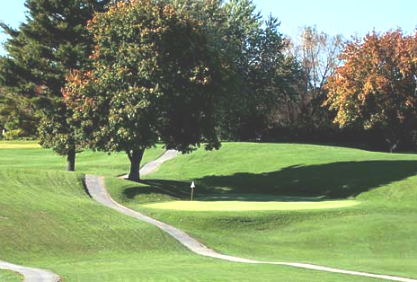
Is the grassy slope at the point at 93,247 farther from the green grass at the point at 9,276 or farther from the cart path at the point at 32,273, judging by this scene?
the green grass at the point at 9,276

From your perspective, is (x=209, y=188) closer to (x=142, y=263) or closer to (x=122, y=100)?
(x=122, y=100)

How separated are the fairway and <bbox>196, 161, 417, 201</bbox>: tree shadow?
5.76m

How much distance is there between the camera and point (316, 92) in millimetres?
83125

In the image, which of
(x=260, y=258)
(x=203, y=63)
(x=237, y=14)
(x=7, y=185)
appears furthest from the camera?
(x=237, y=14)

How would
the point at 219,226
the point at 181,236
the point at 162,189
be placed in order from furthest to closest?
the point at 162,189 → the point at 219,226 → the point at 181,236

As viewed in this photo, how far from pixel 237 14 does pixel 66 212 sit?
49.4 metres

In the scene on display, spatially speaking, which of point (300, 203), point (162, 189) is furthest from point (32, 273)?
point (162, 189)

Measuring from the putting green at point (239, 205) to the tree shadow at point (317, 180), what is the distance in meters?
5.62

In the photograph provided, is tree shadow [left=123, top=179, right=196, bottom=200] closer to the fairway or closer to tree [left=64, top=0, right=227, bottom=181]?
tree [left=64, top=0, right=227, bottom=181]

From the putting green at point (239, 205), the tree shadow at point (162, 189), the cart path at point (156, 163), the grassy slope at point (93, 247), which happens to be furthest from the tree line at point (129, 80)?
the cart path at point (156, 163)

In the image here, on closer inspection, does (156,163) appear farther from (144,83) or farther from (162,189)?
(144,83)

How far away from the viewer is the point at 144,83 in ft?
117

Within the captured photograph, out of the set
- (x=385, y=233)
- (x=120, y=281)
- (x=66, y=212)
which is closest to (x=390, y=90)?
(x=385, y=233)

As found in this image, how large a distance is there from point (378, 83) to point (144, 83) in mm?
32569
